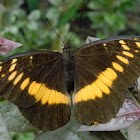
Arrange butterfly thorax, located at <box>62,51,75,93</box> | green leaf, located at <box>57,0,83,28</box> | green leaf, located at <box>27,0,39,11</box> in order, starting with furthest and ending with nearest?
green leaf, located at <box>27,0,39,11</box> → green leaf, located at <box>57,0,83,28</box> → butterfly thorax, located at <box>62,51,75,93</box>

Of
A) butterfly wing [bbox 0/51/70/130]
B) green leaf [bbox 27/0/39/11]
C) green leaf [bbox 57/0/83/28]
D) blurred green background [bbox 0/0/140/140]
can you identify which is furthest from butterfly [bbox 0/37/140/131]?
green leaf [bbox 27/0/39/11]

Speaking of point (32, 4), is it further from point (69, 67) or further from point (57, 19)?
point (69, 67)

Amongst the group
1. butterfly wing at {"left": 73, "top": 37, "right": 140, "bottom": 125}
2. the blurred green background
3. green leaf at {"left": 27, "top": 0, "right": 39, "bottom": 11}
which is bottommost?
the blurred green background

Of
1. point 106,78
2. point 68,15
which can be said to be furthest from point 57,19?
point 106,78

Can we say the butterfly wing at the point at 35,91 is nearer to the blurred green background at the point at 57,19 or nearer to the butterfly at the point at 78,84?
the butterfly at the point at 78,84

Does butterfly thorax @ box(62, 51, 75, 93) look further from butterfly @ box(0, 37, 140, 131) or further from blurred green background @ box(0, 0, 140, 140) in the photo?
blurred green background @ box(0, 0, 140, 140)
